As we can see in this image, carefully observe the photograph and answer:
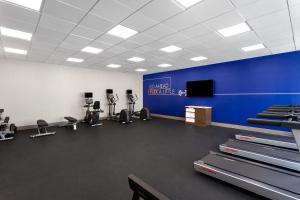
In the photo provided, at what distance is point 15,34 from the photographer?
3.52 meters

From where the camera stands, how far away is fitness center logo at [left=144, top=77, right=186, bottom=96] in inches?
341

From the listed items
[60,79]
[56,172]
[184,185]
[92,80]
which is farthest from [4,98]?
[184,185]

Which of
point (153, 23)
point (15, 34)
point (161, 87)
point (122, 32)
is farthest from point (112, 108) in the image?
point (153, 23)

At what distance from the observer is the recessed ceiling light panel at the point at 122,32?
3.26 m

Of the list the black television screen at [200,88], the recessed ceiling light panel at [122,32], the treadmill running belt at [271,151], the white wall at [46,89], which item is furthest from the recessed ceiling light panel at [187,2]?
the white wall at [46,89]

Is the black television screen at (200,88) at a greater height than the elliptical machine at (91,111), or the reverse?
the black television screen at (200,88)

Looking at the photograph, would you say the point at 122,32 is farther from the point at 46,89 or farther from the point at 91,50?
the point at 46,89

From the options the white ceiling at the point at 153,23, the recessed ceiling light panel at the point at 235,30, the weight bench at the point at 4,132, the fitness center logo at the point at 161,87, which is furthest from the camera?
the fitness center logo at the point at 161,87

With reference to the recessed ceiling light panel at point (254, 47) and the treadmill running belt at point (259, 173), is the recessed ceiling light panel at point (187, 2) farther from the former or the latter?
the recessed ceiling light panel at point (254, 47)

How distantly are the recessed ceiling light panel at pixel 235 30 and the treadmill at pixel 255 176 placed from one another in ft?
8.95

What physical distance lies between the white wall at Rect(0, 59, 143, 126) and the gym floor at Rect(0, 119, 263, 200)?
186 centimetres

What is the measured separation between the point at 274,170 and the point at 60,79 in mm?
8031

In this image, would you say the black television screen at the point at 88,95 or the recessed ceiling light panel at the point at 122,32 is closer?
the recessed ceiling light panel at the point at 122,32

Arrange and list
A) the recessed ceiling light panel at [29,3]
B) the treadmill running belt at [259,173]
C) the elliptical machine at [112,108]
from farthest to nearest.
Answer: the elliptical machine at [112,108]
the recessed ceiling light panel at [29,3]
the treadmill running belt at [259,173]
